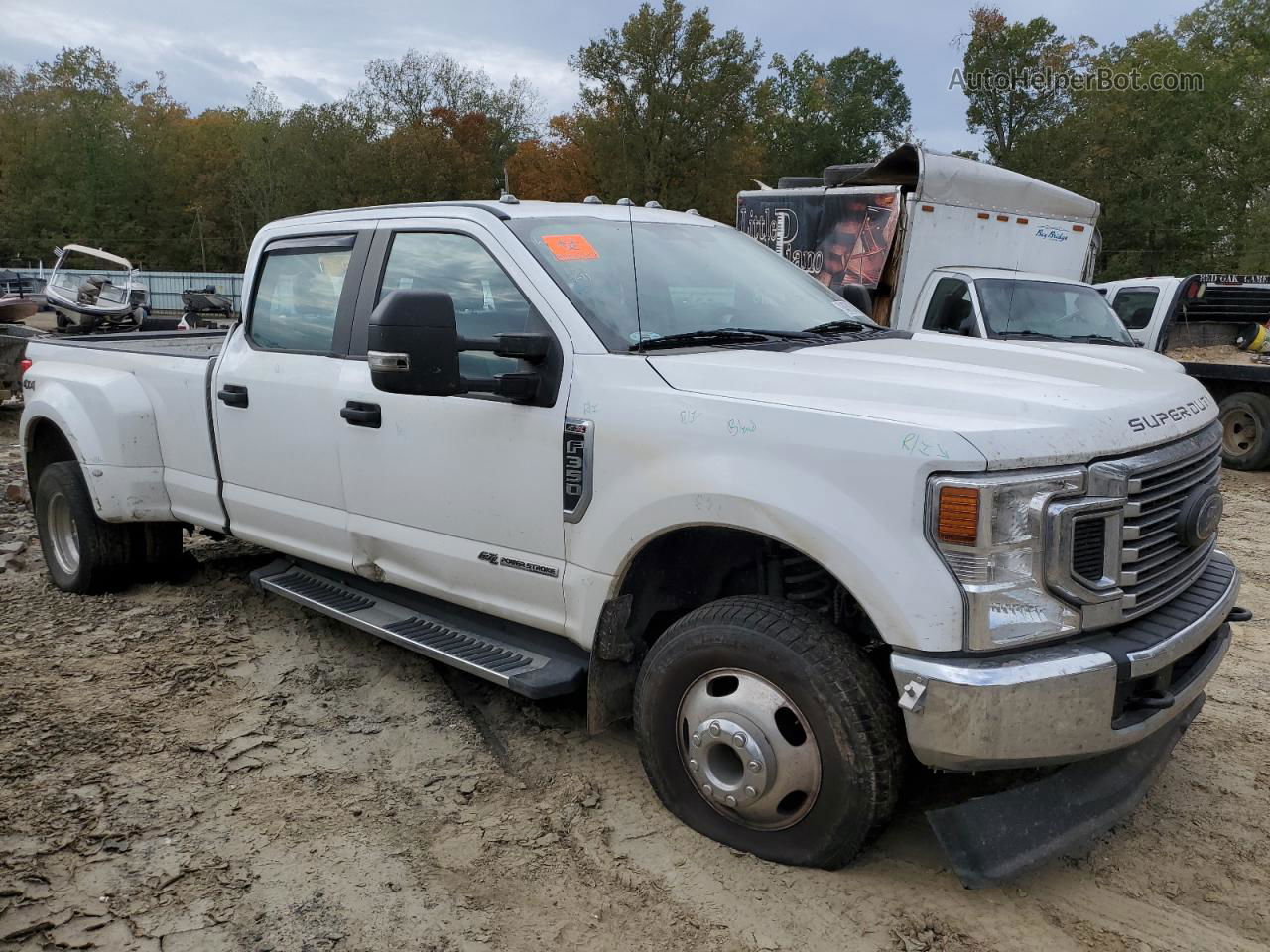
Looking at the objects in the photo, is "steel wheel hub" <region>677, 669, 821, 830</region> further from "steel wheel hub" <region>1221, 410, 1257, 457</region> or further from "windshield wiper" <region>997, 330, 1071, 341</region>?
"steel wheel hub" <region>1221, 410, 1257, 457</region>

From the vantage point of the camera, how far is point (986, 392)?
9.07ft

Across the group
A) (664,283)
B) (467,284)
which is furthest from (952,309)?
(467,284)

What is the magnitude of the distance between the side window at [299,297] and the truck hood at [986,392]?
1735 mm

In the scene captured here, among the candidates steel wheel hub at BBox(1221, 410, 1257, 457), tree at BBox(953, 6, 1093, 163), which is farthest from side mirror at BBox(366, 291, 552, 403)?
tree at BBox(953, 6, 1093, 163)

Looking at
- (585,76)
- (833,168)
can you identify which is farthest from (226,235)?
(833,168)

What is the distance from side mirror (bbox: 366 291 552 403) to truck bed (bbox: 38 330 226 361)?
2110 millimetres

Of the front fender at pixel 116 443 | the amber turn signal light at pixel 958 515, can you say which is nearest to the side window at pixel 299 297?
the front fender at pixel 116 443

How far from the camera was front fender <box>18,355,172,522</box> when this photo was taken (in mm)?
5066

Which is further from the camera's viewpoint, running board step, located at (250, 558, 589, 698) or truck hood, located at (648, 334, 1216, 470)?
running board step, located at (250, 558, 589, 698)

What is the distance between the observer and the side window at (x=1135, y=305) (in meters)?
10.9

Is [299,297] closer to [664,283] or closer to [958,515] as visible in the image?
[664,283]

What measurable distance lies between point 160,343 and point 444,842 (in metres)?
3.89

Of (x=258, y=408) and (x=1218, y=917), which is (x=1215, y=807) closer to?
(x=1218, y=917)

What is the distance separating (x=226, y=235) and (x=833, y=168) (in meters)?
45.3
